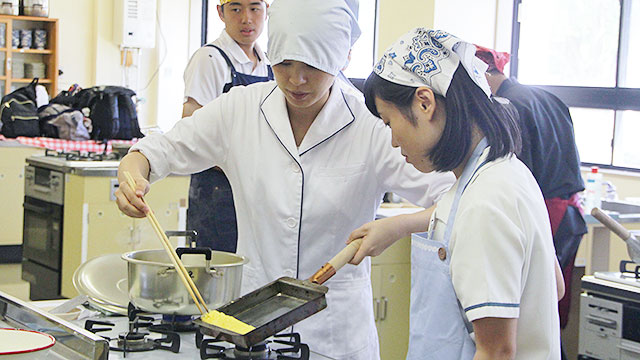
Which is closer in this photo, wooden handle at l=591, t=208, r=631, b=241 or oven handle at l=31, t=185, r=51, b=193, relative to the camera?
wooden handle at l=591, t=208, r=631, b=241

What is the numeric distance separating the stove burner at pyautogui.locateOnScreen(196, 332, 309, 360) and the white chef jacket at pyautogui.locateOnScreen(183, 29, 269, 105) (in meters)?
1.29

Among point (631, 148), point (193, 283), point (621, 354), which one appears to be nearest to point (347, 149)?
point (193, 283)

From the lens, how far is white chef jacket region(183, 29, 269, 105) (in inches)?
109

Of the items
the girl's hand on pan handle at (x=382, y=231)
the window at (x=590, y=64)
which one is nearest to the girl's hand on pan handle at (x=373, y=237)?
the girl's hand on pan handle at (x=382, y=231)

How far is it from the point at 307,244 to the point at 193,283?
1.39ft

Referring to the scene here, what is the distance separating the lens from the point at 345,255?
163 cm

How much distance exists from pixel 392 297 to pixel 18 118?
3.96m

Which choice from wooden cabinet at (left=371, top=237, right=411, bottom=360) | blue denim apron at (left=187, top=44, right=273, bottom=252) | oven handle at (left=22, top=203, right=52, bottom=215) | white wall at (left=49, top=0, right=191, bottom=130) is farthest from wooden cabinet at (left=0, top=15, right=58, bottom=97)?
blue denim apron at (left=187, top=44, right=273, bottom=252)

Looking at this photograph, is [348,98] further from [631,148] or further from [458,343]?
[631,148]

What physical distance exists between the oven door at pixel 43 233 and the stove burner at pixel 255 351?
3280mm

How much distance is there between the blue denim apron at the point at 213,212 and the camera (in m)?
2.63

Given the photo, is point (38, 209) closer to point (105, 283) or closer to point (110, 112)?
point (110, 112)

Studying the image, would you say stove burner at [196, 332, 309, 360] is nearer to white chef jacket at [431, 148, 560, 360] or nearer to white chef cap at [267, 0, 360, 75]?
white chef jacket at [431, 148, 560, 360]

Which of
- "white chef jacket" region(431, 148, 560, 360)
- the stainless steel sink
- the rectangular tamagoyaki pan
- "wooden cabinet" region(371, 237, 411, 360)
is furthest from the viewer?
the stainless steel sink
